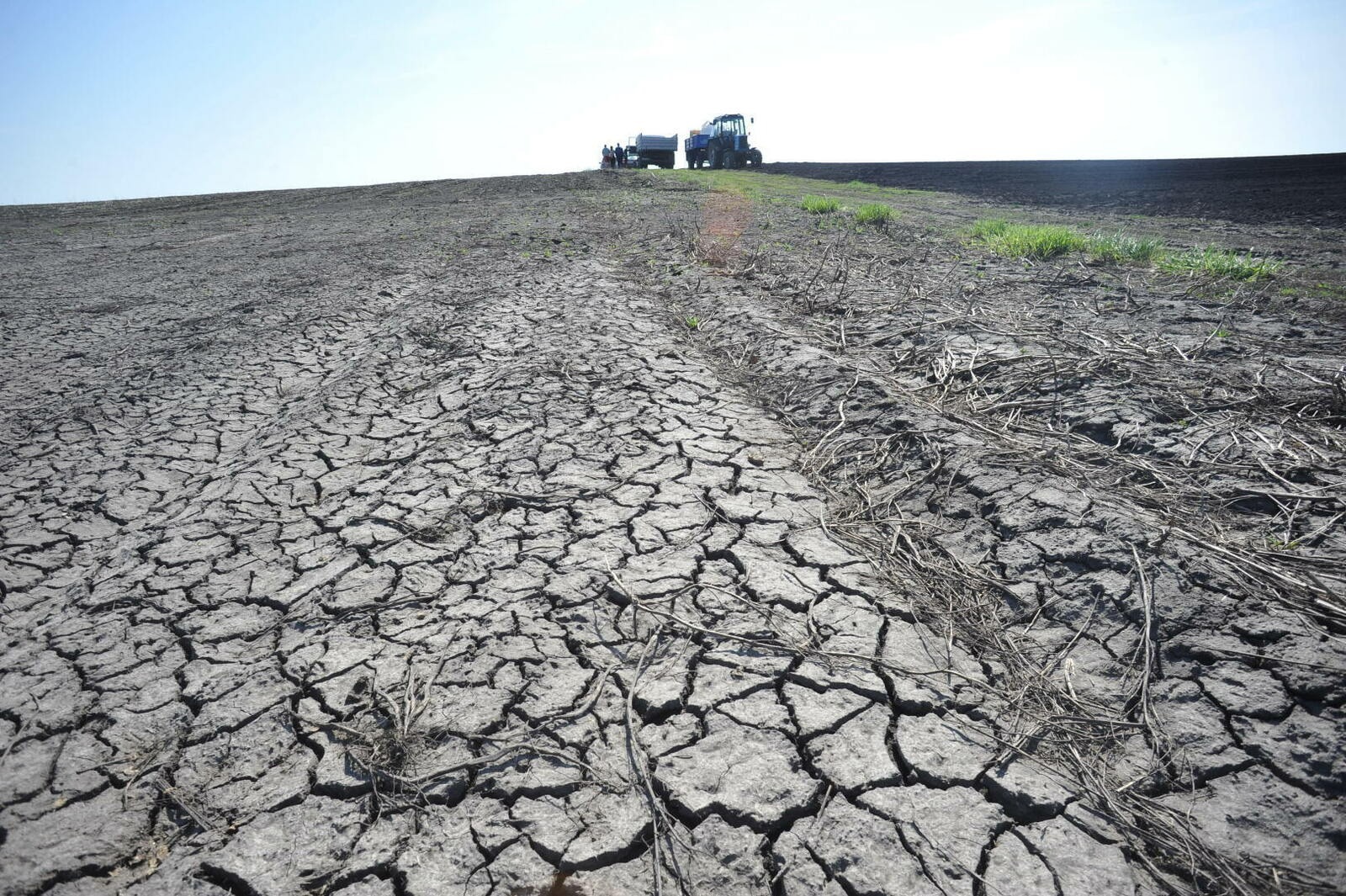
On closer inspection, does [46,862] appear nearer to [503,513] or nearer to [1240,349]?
[503,513]

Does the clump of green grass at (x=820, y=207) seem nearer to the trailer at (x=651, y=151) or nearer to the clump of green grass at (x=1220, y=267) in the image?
the clump of green grass at (x=1220, y=267)

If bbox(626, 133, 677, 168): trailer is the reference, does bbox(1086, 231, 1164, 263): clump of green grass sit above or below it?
below

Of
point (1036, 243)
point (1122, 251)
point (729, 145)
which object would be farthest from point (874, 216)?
point (729, 145)

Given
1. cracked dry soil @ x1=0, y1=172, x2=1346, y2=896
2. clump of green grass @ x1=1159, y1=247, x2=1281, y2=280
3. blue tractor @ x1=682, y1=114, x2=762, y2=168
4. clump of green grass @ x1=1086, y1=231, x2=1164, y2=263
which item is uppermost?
blue tractor @ x1=682, y1=114, x2=762, y2=168

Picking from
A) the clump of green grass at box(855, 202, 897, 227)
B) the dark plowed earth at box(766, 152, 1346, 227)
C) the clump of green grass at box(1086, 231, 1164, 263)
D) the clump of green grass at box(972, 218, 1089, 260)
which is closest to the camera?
the clump of green grass at box(1086, 231, 1164, 263)

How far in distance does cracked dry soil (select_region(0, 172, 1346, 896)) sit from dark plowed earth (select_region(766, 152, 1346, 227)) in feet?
28.7

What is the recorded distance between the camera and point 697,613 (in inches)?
91.5

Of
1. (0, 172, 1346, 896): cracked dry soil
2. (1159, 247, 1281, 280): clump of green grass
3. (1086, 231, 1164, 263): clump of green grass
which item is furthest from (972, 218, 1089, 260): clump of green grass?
(0, 172, 1346, 896): cracked dry soil

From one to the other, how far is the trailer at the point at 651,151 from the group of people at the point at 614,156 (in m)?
0.35

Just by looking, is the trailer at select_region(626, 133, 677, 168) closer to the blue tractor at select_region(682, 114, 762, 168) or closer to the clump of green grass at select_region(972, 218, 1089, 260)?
the blue tractor at select_region(682, 114, 762, 168)

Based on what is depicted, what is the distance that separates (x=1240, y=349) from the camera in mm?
3725

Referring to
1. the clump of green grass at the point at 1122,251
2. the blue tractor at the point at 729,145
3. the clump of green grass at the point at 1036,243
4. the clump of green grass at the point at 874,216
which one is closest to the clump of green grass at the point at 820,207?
the clump of green grass at the point at 874,216

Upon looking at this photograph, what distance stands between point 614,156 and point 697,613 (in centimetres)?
3083

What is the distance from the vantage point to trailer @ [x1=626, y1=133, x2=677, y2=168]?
3016 cm
